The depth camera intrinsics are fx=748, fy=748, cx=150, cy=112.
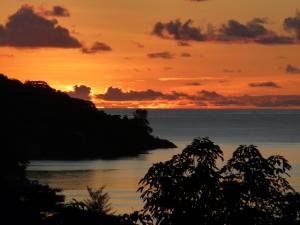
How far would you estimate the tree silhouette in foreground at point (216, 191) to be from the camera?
64.0 feet

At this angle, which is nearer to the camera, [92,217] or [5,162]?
[92,217]

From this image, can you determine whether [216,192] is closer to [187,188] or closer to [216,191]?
[216,191]

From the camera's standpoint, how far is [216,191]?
19.8 meters

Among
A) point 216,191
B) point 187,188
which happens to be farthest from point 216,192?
point 187,188

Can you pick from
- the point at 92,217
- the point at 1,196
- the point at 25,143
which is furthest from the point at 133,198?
the point at 25,143

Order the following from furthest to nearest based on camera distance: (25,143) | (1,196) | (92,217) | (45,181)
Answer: (25,143) < (45,181) < (1,196) < (92,217)

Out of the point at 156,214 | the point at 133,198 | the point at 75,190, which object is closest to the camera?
the point at 156,214

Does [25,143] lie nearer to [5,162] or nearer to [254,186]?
[5,162]

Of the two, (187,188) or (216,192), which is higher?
(187,188)

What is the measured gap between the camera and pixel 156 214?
64.9 feet

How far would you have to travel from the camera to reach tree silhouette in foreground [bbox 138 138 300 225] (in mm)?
19500

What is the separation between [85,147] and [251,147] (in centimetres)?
16780

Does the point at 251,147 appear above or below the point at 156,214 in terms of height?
above

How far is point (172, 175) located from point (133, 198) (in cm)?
7304
